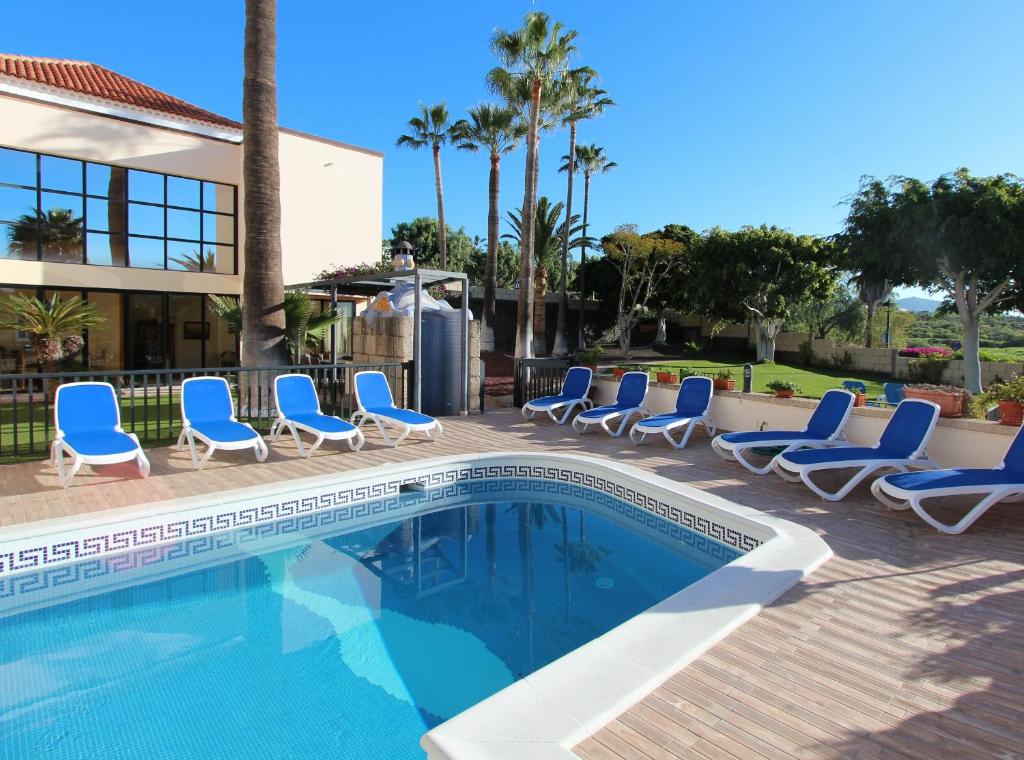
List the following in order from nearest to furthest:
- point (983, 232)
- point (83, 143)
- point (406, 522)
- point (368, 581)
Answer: point (368, 581) < point (406, 522) < point (83, 143) < point (983, 232)

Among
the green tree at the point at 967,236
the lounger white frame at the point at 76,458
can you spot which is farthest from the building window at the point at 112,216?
the green tree at the point at 967,236

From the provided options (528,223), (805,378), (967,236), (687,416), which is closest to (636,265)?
(805,378)

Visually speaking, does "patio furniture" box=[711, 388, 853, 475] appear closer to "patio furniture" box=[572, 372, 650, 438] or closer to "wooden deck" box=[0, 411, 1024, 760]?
"wooden deck" box=[0, 411, 1024, 760]

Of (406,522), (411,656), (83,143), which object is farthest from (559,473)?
(83,143)

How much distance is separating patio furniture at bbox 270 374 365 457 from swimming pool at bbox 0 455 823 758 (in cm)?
119

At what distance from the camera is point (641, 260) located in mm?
32688

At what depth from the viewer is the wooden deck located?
257 centimetres

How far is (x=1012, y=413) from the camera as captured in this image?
22.6ft

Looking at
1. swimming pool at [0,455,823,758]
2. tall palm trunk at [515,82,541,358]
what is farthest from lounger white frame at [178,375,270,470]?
tall palm trunk at [515,82,541,358]

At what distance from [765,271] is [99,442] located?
92.9ft

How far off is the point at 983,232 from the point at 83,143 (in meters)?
25.9

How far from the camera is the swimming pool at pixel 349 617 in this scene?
126 inches

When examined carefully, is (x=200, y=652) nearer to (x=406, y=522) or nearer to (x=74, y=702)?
(x=74, y=702)

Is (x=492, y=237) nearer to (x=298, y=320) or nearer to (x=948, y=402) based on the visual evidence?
(x=298, y=320)
